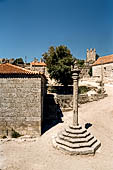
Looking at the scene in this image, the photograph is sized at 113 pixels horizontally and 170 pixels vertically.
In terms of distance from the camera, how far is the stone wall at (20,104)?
992 centimetres

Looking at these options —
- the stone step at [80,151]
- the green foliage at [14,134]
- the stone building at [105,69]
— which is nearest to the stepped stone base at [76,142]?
the stone step at [80,151]

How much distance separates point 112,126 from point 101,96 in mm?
8736

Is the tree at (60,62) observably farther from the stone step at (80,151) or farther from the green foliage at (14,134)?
the stone step at (80,151)

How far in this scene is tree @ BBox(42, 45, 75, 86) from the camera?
20927mm

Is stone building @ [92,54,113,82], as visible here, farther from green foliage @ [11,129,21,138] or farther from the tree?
green foliage @ [11,129,21,138]

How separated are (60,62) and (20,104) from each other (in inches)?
502

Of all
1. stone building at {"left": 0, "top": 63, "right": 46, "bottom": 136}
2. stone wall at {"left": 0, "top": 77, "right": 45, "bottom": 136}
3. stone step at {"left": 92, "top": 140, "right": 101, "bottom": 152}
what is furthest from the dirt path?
stone building at {"left": 0, "top": 63, "right": 46, "bottom": 136}

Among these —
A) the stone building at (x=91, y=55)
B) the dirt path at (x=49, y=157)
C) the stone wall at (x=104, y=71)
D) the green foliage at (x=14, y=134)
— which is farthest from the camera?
the stone building at (x=91, y=55)

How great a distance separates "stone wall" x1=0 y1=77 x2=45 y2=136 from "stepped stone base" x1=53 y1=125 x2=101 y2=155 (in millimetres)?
2342

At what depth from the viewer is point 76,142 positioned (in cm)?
831

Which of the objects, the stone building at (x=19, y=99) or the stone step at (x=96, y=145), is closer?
the stone step at (x=96, y=145)

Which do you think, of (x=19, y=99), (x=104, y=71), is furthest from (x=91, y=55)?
(x=19, y=99)

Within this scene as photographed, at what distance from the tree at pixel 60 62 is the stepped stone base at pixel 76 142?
42.1 feet

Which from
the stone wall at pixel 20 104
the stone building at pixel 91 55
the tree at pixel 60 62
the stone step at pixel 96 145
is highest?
the stone building at pixel 91 55
